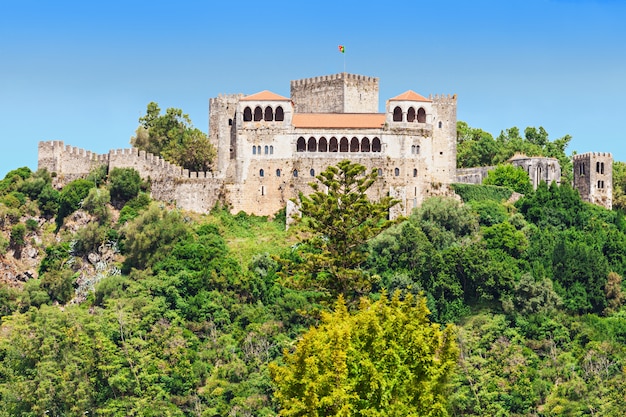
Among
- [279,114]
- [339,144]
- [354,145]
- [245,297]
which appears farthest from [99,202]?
[354,145]

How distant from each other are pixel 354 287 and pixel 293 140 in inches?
1124

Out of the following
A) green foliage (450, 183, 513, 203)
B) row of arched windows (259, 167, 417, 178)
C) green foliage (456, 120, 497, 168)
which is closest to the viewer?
row of arched windows (259, 167, 417, 178)

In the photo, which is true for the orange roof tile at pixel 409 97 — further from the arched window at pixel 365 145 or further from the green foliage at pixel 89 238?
the green foliage at pixel 89 238

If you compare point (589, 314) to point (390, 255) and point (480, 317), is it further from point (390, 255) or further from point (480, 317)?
point (390, 255)

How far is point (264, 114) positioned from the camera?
243ft

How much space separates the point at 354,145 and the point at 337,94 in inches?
276

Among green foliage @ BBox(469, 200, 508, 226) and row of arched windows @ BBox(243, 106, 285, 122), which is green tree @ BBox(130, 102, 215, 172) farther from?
green foliage @ BBox(469, 200, 508, 226)

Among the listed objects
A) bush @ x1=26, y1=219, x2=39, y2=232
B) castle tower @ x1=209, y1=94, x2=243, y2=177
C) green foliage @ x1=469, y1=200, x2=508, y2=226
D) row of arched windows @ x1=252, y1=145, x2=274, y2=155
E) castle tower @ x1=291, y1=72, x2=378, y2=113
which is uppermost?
castle tower @ x1=291, y1=72, x2=378, y2=113

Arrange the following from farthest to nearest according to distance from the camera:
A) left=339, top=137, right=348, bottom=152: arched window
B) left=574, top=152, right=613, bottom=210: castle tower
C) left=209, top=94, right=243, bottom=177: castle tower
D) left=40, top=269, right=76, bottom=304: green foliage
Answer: left=574, top=152, right=613, bottom=210: castle tower < left=209, top=94, right=243, bottom=177: castle tower < left=339, top=137, right=348, bottom=152: arched window < left=40, top=269, right=76, bottom=304: green foliage

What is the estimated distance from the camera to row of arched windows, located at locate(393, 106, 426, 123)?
73750mm

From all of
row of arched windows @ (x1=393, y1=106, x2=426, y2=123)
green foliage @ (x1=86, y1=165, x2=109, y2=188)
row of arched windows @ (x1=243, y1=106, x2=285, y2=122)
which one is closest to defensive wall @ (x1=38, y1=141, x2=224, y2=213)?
green foliage @ (x1=86, y1=165, x2=109, y2=188)

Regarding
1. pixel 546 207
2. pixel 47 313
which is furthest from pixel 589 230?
pixel 47 313

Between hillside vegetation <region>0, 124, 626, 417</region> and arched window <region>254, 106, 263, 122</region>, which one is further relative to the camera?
arched window <region>254, 106, 263, 122</region>

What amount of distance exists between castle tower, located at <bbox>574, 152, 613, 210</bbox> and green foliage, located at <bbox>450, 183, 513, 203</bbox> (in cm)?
1022
